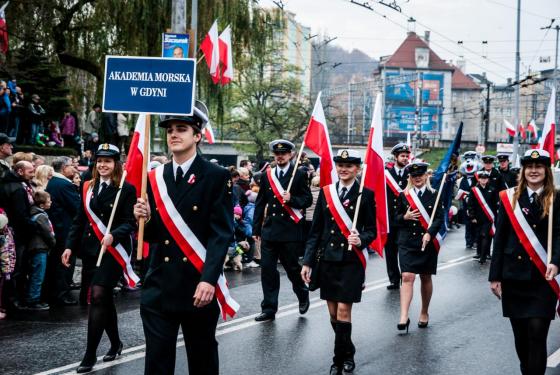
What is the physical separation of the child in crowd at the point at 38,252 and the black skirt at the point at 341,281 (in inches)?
170

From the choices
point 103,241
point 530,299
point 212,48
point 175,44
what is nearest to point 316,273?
point 103,241

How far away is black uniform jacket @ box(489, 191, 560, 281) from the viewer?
21.4ft

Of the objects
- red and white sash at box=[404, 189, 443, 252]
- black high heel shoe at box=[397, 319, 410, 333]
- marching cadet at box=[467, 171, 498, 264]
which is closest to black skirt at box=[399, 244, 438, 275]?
red and white sash at box=[404, 189, 443, 252]

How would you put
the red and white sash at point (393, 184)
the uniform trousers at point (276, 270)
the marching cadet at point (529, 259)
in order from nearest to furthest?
the marching cadet at point (529, 259) < the uniform trousers at point (276, 270) < the red and white sash at point (393, 184)

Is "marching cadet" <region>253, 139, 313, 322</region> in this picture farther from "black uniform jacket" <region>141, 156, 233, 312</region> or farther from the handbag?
"black uniform jacket" <region>141, 156, 233, 312</region>

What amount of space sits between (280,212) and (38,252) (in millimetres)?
3027

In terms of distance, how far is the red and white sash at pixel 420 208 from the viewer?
9812 mm

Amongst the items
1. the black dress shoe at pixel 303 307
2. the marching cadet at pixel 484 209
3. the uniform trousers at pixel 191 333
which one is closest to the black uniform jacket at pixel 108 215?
the uniform trousers at pixel 191 333

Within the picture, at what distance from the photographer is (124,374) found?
718 centimetres

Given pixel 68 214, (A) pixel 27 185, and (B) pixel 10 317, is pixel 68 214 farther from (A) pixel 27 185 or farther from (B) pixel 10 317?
(B) pixel 10 317

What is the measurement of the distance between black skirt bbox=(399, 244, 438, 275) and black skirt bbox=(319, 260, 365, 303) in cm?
208

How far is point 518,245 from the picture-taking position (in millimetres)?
6598

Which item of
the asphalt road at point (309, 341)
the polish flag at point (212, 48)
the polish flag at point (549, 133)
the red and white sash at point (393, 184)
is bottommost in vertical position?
the asphalt road at point (309, 341)

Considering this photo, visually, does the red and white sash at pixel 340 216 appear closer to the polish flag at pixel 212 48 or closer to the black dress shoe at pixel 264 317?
the black dress shoe at pixel 264 317
